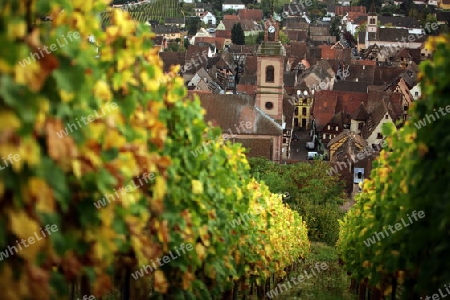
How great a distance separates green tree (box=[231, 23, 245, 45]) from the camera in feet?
412

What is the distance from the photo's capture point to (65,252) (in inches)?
233

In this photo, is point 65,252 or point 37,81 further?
point 65,252

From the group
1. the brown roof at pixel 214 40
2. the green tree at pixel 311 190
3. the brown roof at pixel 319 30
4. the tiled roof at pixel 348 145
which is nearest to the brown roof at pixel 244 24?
the brown roof at pixel 319 30

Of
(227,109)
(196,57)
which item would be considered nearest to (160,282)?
(227,109)

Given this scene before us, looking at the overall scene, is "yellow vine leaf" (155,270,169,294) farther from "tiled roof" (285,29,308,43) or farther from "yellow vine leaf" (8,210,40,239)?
"tiled roof" (285,29,308,43)

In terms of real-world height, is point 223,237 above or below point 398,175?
below

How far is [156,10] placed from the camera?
158 meters

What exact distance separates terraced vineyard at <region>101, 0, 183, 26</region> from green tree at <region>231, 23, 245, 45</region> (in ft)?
71.4

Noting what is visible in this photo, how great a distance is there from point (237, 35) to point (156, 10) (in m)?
36.7

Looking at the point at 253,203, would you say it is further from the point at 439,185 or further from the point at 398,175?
the point at 439,185

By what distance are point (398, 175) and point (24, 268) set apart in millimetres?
6546

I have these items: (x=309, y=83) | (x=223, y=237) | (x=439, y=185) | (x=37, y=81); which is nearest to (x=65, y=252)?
(x=37, y=81)

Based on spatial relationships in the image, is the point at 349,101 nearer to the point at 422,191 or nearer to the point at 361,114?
the point at 361,114

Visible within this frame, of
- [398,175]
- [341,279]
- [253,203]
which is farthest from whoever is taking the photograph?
[341,279]
